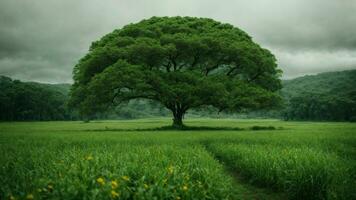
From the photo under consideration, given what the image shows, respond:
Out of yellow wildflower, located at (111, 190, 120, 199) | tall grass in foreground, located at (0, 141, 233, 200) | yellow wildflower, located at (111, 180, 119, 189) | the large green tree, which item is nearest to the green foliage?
the large green tree

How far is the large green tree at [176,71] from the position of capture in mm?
34116

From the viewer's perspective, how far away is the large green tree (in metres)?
34.1

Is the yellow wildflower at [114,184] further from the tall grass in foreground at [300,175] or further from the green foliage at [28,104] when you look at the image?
the green foliage at [28,104]

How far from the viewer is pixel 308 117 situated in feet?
382

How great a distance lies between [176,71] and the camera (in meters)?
37.8

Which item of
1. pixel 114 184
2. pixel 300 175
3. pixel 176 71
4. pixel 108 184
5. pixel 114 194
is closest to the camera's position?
pixel 114 194

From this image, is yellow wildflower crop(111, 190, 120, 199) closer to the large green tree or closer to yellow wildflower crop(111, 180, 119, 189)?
yellow wildflower crop(111, 180, 119, 189)

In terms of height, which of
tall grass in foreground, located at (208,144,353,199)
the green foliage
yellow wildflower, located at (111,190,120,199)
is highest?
the green foliage

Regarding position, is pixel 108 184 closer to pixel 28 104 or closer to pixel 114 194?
pixel 114 194

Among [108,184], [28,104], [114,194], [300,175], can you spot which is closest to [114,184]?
[108,184]

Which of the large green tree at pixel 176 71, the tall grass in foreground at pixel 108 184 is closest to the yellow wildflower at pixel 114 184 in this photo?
the tall grass in foreground at pixel 108 184

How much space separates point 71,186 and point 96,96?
29900 mm

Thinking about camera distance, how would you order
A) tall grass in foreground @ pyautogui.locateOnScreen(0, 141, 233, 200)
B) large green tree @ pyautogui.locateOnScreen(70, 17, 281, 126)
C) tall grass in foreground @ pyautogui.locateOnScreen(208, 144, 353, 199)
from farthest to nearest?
large green tree @ pyautogui.locateOnScreen(70, 17, 281, 126) < tall grass in foreground @ pyautogui.locateOnScreen(208, 144, 353, 199) < tall grass in foreground @ pyautogui.locateOnScreen(0, 141, 233, 200)

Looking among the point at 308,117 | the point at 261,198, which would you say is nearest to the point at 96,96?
the point at 261,198
